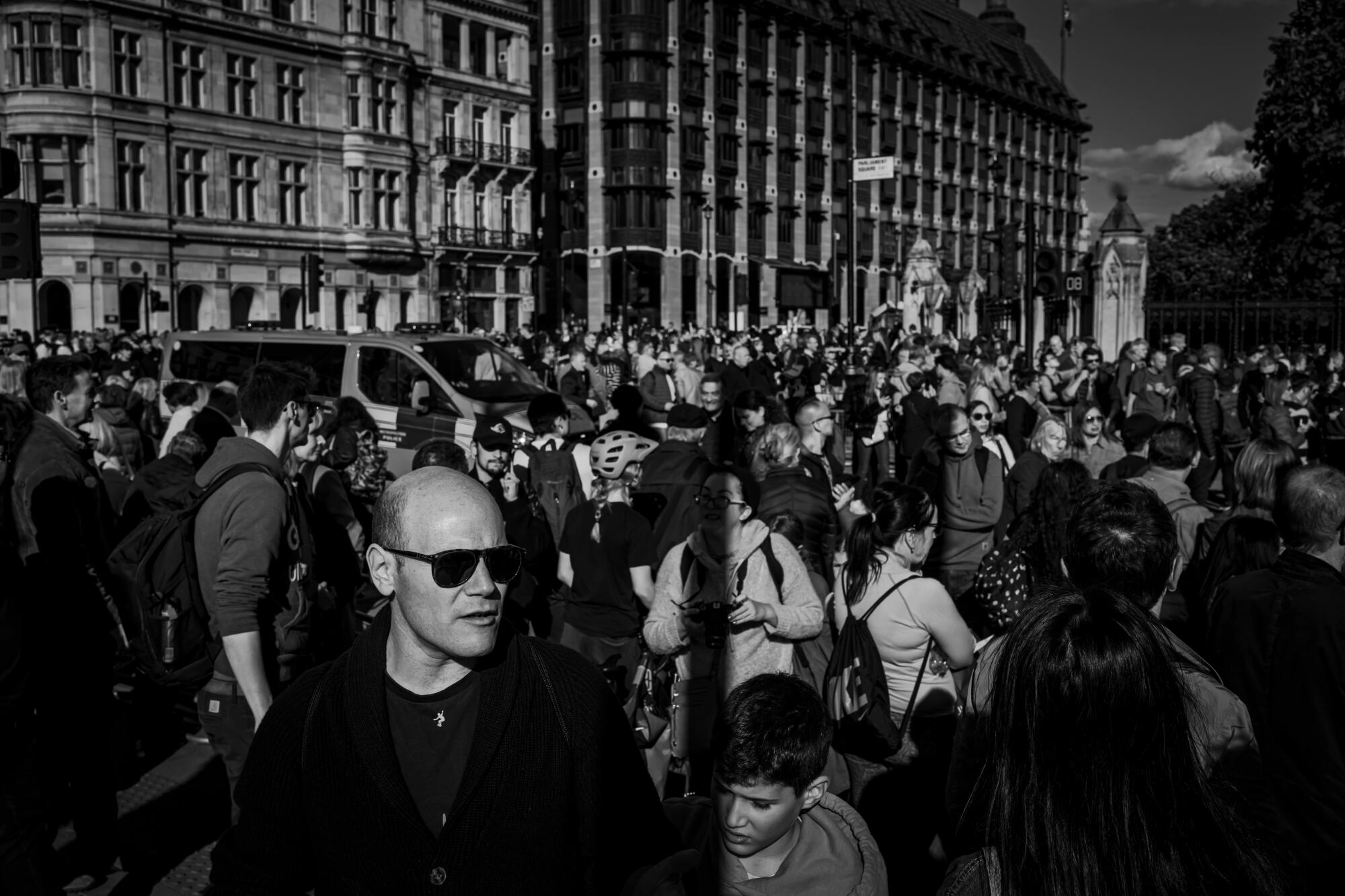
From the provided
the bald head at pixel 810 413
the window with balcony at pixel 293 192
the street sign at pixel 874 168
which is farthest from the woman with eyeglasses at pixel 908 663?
the window with balcony at pixel 293 192

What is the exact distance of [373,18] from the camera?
48.3m

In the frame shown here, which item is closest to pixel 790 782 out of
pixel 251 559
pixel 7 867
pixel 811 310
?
pixel 251 559

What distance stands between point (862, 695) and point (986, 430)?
5.36 meters

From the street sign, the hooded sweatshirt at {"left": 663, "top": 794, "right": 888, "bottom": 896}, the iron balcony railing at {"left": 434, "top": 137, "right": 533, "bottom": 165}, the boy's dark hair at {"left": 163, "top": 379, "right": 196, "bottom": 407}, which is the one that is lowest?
the hooded sweatshirt at {"left": 663, "top": 794, "right": 888, "bottom": 896}

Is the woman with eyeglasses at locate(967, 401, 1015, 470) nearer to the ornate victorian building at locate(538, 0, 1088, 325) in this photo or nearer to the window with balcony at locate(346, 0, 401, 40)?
the window with balcony at locate(346, 0, 401, 40)

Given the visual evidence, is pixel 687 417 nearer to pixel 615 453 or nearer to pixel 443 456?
pixel 615 453

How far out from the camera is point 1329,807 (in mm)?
3523

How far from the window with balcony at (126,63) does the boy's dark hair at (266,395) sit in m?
41.4

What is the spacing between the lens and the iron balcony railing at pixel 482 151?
51.7 m

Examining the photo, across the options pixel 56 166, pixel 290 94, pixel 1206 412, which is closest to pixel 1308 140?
pixel 1206 412

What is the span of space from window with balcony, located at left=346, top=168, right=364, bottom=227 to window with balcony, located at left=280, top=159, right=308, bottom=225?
1622 millimetres

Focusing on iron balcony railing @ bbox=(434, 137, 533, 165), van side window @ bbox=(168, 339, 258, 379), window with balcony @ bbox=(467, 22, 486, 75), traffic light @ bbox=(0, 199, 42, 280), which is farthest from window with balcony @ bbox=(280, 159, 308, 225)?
traffic light @ bbox=(0, 199, 42, 280)

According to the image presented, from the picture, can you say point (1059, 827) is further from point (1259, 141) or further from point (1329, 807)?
point (1259, 141)

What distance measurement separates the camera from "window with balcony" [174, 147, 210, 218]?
42906 mm
